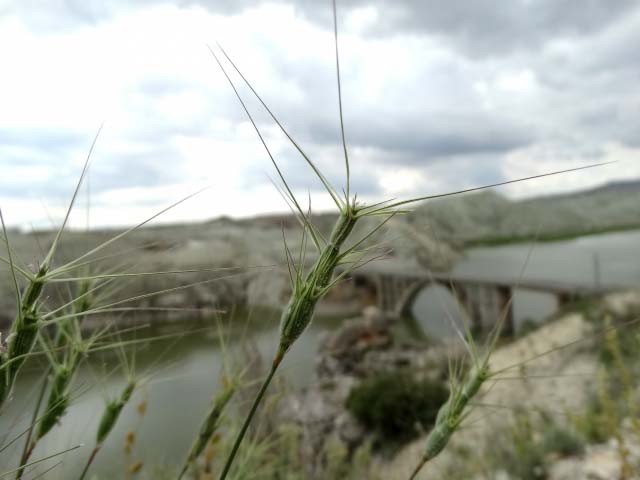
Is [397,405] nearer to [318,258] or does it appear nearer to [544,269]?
[318,258]

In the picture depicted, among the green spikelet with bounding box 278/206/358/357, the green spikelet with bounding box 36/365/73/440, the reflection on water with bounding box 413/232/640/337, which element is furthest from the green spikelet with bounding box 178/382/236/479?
the reflection on water with bounding box 413/232/640/337

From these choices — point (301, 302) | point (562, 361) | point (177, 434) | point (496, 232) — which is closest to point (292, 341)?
point (301, 302)

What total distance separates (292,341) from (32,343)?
1.29 ft

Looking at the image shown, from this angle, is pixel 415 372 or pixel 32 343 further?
pixel 415 372

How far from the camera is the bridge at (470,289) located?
20.0m

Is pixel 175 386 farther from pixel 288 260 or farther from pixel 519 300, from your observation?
pixel 519 300

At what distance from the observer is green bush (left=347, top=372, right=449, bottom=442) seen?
1033 centimetres

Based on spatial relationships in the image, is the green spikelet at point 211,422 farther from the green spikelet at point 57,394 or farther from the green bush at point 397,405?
the green bush at point 397,405

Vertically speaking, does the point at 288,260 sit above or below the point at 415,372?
above

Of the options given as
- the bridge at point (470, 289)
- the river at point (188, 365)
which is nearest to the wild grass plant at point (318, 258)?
the river at point (188, 365)

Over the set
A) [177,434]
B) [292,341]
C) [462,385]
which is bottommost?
Answer: [177,434]

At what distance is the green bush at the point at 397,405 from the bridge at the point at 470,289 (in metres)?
3.12

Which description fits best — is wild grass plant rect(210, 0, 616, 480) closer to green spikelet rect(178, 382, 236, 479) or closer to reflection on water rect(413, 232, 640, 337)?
green spikelet rect(178, 382, 236, 479)

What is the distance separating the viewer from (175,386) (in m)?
10.0
